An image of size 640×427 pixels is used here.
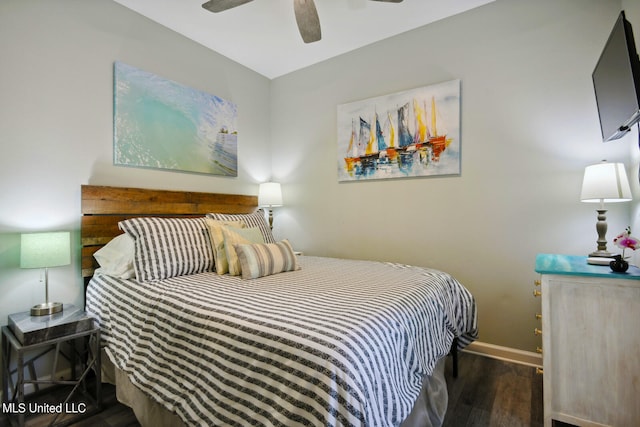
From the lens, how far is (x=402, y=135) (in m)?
2.78

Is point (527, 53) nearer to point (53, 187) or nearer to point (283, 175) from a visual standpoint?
point (283, 175)

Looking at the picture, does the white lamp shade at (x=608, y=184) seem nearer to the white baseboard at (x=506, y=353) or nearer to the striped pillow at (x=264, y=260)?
the white baseboard at (x=506, y=353)

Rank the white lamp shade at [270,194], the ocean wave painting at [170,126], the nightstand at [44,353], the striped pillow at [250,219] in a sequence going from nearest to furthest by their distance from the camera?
the nightstand at [44,353] < the ocean wave painting at [170,126] < the striped pillow at [250,219] < the white lamp shade at [270,194]

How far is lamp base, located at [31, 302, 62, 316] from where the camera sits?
1780mm

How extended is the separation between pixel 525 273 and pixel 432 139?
1.28 meters

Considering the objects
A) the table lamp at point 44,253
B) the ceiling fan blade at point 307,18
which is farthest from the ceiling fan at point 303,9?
the table lamp at point 44,253

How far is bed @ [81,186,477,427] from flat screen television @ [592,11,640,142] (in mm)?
1228

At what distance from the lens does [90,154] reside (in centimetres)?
219

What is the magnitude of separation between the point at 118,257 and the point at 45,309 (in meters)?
0.46

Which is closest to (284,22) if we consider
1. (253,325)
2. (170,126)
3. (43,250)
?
(170,126)

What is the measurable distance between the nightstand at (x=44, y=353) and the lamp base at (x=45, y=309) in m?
Answer: 0.03

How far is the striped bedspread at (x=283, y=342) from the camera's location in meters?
0.92

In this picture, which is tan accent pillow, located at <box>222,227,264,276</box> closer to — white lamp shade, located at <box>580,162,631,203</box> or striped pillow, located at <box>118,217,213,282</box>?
striped pillow, located at <box>118,217,213,282</box>

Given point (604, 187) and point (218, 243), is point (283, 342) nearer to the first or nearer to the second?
point (218, 243)
